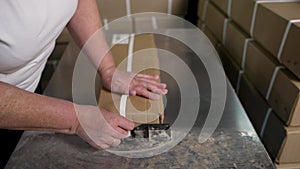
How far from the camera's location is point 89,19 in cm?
73

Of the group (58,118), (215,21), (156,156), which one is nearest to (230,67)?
(215,21)

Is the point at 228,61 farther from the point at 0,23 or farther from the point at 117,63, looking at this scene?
the point at 0,23

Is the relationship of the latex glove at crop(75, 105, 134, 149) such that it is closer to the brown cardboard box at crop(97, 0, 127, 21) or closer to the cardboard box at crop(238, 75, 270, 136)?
the cardboard box at crop(238, 75, 270, 136)

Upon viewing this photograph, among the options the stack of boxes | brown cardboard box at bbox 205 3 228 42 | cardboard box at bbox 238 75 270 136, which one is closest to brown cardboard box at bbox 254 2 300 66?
the stack of boxes

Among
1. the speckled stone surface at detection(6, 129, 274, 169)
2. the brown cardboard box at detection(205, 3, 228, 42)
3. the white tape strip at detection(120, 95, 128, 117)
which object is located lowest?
the speckled stone surface at detection(6, 129, 274, 169)

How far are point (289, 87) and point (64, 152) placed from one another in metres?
0.46

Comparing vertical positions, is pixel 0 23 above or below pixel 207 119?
above

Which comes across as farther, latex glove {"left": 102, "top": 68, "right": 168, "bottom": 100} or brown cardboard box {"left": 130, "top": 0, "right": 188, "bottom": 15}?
brown cardboard box {"left": 130, "top": 0, "right": 188, "bottom": 15}

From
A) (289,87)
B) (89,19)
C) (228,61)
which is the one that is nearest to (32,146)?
(89,19)

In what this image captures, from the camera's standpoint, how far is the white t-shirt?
19.1 inches

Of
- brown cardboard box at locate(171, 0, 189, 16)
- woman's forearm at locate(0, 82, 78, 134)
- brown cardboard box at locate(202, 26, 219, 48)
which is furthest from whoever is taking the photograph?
brown cardboard box at locate(171, 0, 189, 16)

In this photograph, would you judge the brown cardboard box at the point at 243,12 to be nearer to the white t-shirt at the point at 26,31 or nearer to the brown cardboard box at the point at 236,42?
the brown cardboard box at the point at 236,42

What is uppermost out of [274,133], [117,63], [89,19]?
[89,19]

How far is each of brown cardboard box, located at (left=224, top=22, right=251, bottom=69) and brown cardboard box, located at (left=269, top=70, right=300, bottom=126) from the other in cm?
19
